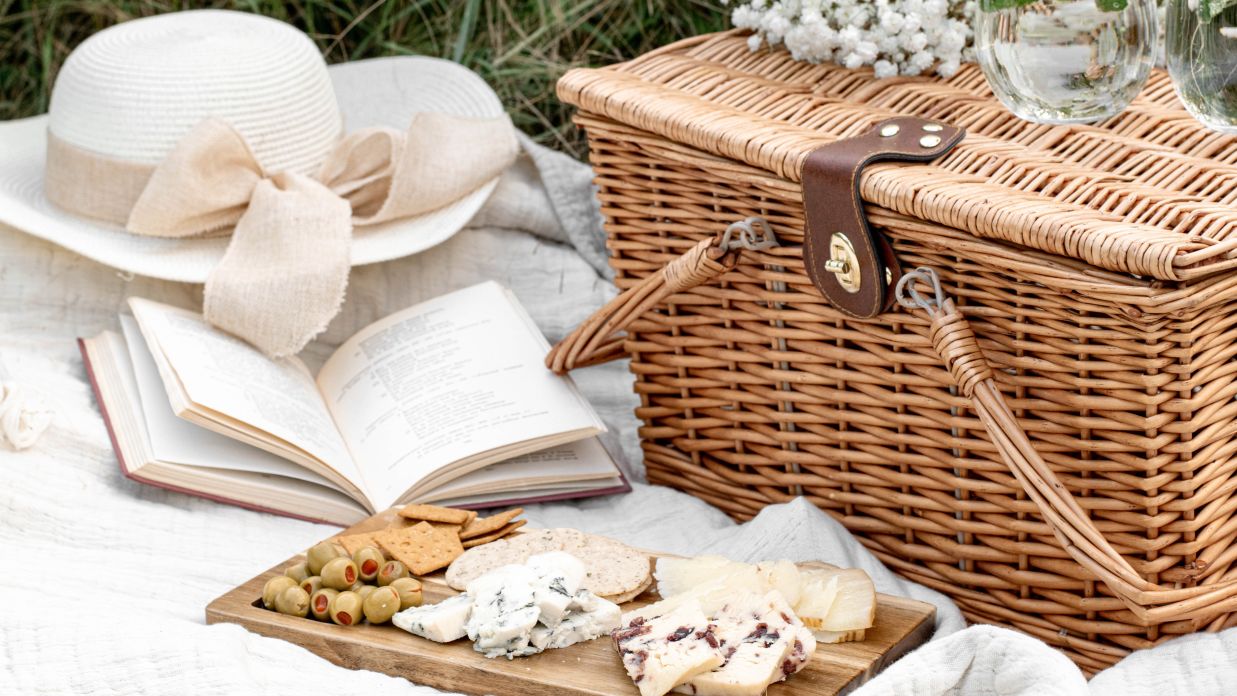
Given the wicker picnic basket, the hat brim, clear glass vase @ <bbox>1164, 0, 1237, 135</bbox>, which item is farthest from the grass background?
clear glass vase @ <bbox>1164, 0, 1237, 135</bbox>

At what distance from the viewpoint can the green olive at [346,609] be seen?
0.91 metres

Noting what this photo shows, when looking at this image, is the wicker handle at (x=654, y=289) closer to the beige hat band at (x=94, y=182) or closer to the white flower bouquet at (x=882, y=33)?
the white flower bouquet at (x=882, y=33)

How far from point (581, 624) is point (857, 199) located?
333mm

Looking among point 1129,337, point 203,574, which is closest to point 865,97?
point 1129,337

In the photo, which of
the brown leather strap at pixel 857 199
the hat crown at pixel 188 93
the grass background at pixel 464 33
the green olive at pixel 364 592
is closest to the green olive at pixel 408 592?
the green olive at pixel 364 592

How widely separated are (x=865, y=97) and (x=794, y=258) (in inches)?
6.4

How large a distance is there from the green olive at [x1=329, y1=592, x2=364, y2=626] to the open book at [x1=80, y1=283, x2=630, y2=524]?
205mm

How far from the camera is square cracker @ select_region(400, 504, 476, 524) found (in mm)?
1039

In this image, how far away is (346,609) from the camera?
0.91 meters

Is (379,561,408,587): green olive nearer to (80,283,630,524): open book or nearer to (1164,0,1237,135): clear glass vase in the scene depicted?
(80,283,630,524): open book

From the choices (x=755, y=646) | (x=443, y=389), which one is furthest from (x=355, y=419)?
(x=755, y=646)

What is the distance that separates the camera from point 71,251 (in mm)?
1337

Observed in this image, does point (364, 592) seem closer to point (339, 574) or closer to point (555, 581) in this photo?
point (339, 574)

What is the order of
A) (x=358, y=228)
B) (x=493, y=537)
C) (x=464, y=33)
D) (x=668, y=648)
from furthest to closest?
(x=464, y=33), (x=358, y=228), (x=493, y=537), (x=668, y=648)
